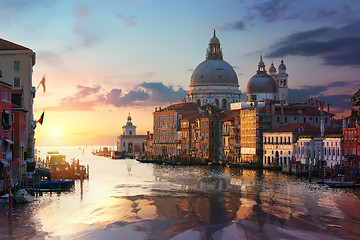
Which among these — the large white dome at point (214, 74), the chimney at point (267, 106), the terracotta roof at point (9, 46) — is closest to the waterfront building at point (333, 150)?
the chimney at point (267, 106)

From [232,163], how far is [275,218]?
55784 millimetres

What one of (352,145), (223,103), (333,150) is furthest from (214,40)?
(352,145)

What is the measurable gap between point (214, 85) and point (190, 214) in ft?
366

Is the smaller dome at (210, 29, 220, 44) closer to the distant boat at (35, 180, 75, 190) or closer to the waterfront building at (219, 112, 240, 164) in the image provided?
the waterfront building at (219, 112, 240, 164)

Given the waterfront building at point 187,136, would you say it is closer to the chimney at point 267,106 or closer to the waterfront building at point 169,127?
the waterfront building at point 169,127

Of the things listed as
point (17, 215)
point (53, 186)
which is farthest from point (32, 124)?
point (17, 215)

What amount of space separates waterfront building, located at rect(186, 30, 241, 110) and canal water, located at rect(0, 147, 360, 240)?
9510 centimetres

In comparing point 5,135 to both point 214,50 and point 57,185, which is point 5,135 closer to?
point 57,185

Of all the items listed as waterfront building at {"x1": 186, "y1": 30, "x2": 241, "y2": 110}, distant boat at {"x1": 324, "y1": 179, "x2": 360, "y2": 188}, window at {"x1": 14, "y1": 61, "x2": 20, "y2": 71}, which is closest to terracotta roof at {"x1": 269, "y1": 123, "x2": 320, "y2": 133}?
distant boat at {"x1": 324, "y1": 179, "x2": 360, "y2": 188}

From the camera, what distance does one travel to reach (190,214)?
3444 cm

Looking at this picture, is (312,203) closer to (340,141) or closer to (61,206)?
(61,206)

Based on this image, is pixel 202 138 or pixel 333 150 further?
pixel 202 138

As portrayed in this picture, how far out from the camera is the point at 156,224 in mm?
31328

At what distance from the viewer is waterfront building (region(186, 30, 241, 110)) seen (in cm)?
14488
